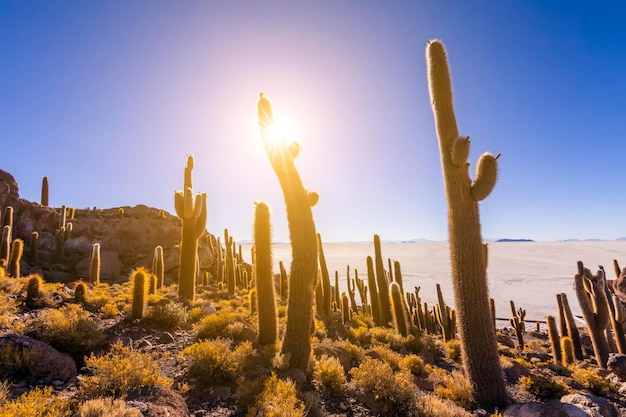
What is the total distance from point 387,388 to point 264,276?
14.4ft

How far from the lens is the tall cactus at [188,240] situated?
45.6 ft

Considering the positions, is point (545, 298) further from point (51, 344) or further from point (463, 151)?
point (51, 344)

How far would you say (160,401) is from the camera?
4.68m

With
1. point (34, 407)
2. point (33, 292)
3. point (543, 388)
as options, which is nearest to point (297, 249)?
point (34, 407)

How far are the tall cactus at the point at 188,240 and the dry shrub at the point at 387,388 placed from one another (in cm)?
964

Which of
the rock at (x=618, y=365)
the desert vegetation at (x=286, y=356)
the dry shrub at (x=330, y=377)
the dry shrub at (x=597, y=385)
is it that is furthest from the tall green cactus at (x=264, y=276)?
the rock at (x=618, y=365)

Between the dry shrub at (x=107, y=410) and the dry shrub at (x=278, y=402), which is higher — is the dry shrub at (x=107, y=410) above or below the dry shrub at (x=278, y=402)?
above

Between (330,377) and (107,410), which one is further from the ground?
(107,410)

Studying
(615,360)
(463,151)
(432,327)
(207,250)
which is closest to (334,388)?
(463,151)

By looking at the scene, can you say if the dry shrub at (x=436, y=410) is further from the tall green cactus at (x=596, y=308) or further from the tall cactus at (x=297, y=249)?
the tall green cactus at (x=596, y=308)

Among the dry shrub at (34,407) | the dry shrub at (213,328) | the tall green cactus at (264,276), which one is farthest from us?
the dry shrub at (213,328)

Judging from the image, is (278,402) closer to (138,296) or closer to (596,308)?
(138,296)

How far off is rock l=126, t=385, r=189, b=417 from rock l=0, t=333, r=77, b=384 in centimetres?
183

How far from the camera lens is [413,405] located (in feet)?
18.8
